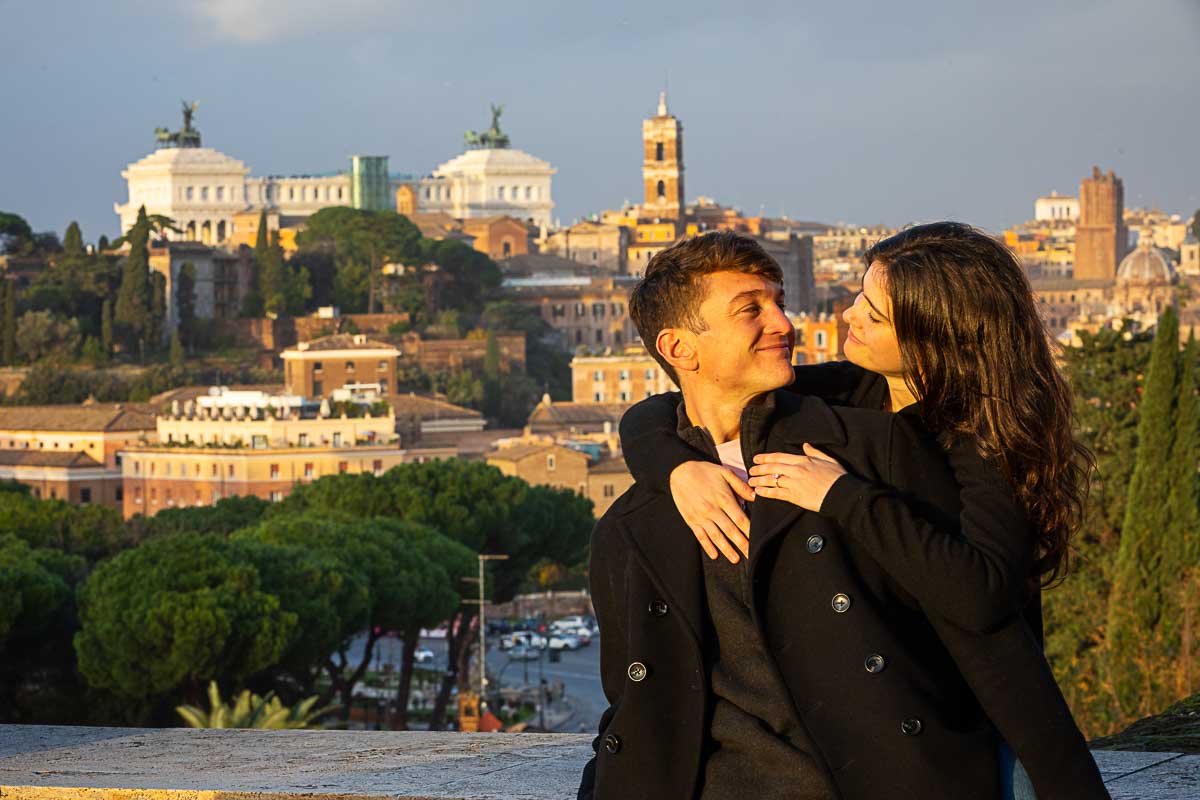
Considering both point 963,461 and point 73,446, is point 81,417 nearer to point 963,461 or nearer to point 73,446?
point 73,446

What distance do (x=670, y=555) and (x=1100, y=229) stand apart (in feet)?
329

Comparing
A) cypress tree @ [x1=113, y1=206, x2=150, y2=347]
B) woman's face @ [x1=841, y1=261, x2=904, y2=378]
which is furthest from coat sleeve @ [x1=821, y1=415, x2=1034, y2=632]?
cypress tree @ [x1=113, y1=206, x2=150, y2=347]

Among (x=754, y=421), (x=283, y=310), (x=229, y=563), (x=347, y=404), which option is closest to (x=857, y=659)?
(x=754, y=421)

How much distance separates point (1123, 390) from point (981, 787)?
12840 mm

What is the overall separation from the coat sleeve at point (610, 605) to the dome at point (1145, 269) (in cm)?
7288

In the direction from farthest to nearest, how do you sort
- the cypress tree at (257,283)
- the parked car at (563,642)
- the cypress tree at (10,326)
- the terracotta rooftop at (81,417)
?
the cypress tree at (257,283) → the cypress tree at (10,326) → the terracotta rooftop at (81,417) → the parked car at (563,642)

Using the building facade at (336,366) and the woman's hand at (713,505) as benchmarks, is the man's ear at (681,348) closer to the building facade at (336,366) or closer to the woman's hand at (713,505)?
the woman's hand at (713,505)

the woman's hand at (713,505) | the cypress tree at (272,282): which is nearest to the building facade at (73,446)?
the cypress tree at (272,282)

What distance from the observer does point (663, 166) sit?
264 feet

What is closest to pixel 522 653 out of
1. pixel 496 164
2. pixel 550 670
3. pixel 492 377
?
pixel 550 670

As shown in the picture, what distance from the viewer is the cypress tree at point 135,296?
5156 cm

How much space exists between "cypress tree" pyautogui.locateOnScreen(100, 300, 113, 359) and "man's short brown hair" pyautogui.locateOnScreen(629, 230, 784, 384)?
50891 mm

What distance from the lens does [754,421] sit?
2.02 metres

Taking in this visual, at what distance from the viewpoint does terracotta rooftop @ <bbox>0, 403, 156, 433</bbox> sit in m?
44.5
